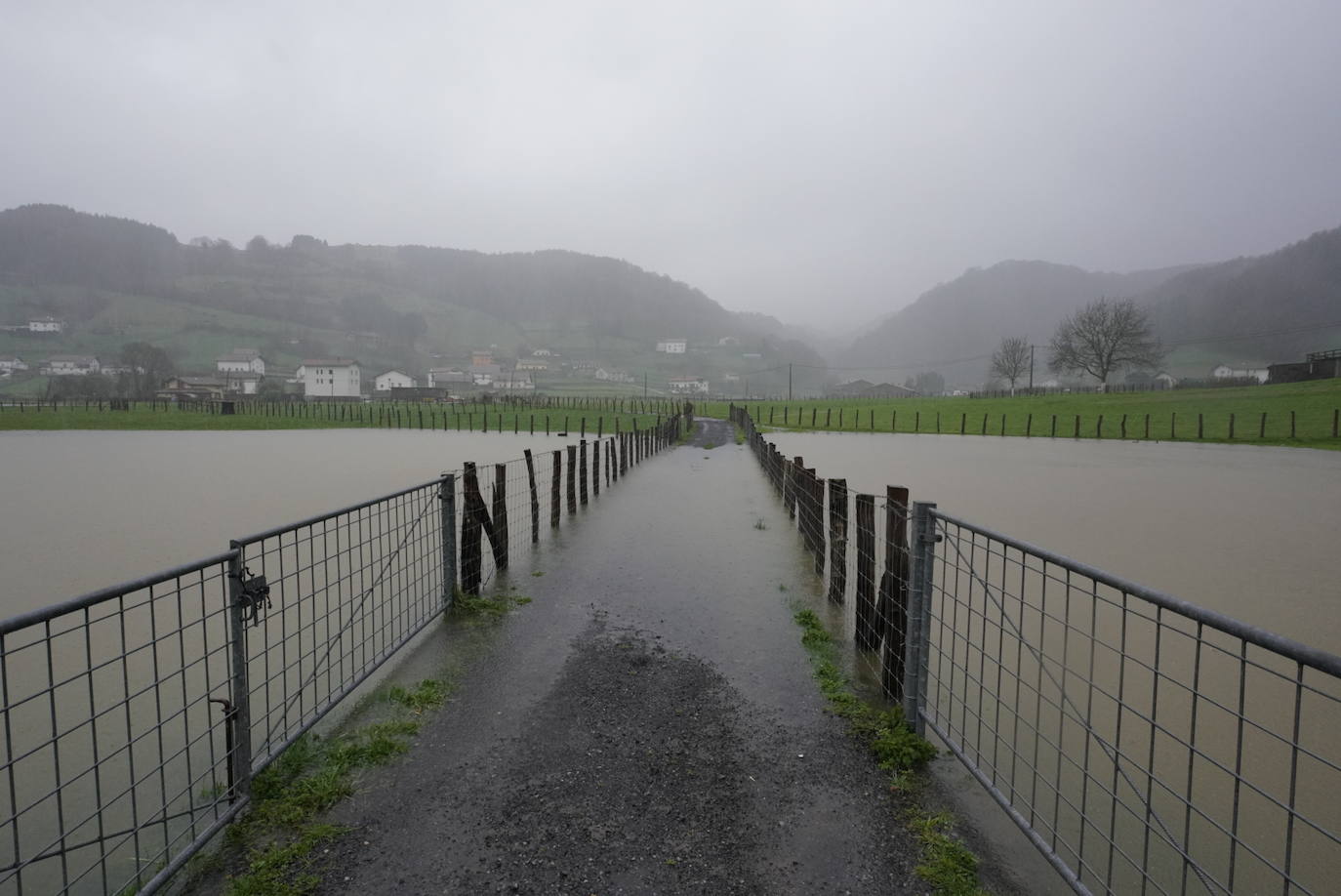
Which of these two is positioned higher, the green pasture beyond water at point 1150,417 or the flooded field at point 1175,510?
the green pasture beyond water at point 1150,417

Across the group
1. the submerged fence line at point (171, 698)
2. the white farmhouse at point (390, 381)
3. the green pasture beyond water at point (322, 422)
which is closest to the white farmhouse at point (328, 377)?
the white farmhouse at point (390, 381)

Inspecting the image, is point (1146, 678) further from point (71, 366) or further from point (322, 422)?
point (71, 366)

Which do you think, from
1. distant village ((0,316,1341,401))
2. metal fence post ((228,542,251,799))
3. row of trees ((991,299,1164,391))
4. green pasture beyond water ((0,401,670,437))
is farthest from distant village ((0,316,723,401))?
metal fence post ((228,542,251,799))

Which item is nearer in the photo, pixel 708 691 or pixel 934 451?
pixel 708 691

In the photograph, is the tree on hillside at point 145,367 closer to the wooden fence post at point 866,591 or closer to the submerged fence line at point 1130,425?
the submerged fence line at point 1130,425

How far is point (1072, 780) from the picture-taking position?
396 centimetres

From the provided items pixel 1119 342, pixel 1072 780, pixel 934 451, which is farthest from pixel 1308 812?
pixel 1119 342

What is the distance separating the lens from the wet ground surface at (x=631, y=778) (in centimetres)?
302

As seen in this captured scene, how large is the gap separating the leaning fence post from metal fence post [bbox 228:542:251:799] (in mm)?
2912

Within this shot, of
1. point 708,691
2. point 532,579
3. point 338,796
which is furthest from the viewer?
point 532,579

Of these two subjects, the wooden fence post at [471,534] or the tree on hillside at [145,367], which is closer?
the wooden fence post at [471,534]

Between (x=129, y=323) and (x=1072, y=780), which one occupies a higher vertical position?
(x=129, y=323)

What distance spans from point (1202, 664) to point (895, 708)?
11.2 feet

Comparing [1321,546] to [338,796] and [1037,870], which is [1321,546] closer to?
[1037,870]
